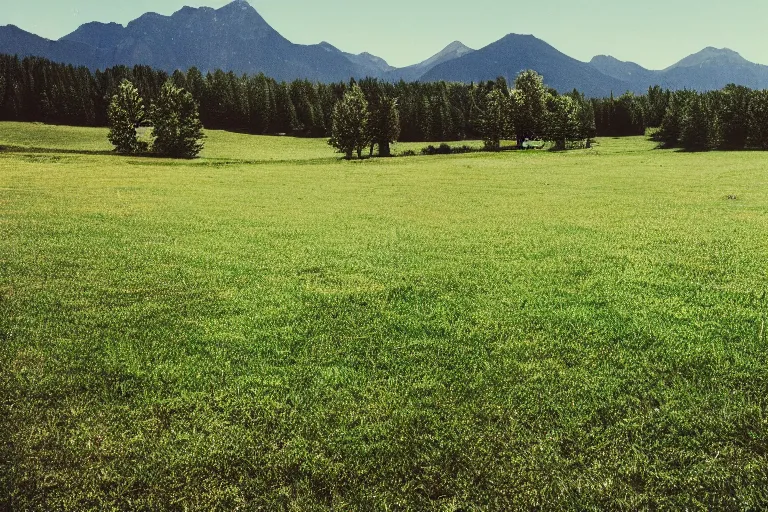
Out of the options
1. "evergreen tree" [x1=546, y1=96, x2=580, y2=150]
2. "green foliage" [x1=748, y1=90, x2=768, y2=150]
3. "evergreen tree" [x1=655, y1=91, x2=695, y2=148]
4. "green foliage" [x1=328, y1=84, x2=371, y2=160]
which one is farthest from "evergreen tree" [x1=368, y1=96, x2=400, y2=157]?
"green foliage" [x1=748, y1=90, x2=768, y2=150]

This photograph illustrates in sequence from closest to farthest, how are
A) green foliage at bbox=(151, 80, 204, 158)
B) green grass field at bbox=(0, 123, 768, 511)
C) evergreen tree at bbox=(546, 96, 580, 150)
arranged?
green grass field at bbox=(0, 123, 768, 511) → green foliage at bbox=(151, 80, 204, 158) → evergreen tree at bbox=(546, 96, 580, 150)

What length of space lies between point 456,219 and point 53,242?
17265 millimetres

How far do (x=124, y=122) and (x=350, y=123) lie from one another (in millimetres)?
41981

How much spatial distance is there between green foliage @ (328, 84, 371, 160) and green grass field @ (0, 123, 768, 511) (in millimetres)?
73676

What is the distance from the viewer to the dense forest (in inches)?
5536

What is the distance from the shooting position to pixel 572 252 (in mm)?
15477

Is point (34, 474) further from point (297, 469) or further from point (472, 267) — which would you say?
point (472, 267)

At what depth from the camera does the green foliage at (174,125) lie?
266 ft

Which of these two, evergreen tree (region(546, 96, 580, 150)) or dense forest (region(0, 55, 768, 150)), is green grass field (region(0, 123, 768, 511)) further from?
dense forest (region(0, 55, 768, 150))

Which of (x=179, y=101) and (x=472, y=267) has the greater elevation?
(x=179, y=101)

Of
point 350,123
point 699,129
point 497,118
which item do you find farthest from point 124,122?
point 699,129

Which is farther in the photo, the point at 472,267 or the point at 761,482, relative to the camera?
the point at 472,267

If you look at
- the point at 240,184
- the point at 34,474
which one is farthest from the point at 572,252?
the point at 240,184

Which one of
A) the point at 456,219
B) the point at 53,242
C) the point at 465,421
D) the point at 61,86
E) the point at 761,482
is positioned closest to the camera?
the point at 761,482
